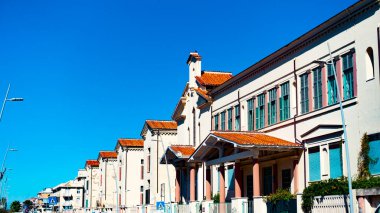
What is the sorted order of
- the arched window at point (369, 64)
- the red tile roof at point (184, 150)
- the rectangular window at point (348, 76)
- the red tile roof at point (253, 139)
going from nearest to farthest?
the arched window at point (369, 64)
the rectangular window at point (348, 76)
the red tile roof at point (253, 139)
the red tile roof at point (184, 150)

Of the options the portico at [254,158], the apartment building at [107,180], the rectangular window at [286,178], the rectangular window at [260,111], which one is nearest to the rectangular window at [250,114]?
the rectangular window at [260,111]

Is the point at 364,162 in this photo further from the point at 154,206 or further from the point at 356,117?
the point at 154,206

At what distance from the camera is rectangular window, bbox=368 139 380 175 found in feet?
77.7

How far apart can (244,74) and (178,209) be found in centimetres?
1157

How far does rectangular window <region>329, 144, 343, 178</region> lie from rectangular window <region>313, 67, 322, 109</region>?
97.5 inches

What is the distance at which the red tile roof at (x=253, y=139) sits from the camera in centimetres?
3031

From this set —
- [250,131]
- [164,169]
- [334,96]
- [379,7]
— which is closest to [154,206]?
[164,169]

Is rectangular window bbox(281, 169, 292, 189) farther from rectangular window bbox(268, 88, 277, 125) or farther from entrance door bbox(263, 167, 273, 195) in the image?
rectangular window bbox(268, 88, 277, 125)

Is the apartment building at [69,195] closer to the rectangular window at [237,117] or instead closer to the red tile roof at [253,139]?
the rectangular window at [237,117]

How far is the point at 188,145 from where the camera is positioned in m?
47.2

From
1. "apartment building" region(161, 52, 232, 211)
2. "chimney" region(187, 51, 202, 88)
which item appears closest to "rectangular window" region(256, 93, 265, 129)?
"apartment building" region(161, 52, 232, 211)

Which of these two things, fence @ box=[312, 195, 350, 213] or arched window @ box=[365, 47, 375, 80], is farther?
arched window @ box=[365, 47, 375, 80]

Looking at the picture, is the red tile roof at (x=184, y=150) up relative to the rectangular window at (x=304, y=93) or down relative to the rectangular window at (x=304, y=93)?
down

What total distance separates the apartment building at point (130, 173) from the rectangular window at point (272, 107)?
34410 millimetres
